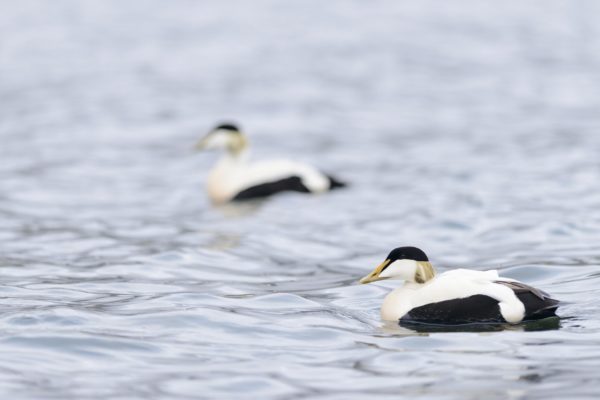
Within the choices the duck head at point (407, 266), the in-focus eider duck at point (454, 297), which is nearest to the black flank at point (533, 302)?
the in-focus eider duck at point (454, 297)

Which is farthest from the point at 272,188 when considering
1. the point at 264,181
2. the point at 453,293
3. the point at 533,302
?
the point at 533,302

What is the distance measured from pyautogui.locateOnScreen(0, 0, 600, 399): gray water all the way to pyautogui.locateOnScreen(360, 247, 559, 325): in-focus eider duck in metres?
0.13

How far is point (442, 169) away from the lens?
1648cm

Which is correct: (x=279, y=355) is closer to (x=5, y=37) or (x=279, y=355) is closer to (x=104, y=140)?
(x=104, y=140)

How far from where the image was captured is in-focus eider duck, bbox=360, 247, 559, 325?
25.6ft

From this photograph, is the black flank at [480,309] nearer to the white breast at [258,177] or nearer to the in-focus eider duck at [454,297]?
the in-focus eider duck at [454,297]

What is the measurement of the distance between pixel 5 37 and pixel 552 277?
71.9 ft

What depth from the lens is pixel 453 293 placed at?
7.89 meters

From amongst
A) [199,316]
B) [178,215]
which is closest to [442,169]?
[178,215]

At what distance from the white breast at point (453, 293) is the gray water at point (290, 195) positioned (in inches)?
4.7

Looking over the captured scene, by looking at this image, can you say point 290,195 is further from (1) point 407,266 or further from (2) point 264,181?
(1) point 407,266

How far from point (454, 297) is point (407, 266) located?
1.27 ft

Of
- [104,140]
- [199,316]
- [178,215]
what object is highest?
[104,140]

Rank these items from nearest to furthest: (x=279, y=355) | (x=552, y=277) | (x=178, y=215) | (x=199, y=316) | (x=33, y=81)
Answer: (x=279, y=355) → (x=199, y=316) → (x=552, y=277) → (x=178, y=215) → (x=33, y=81)
